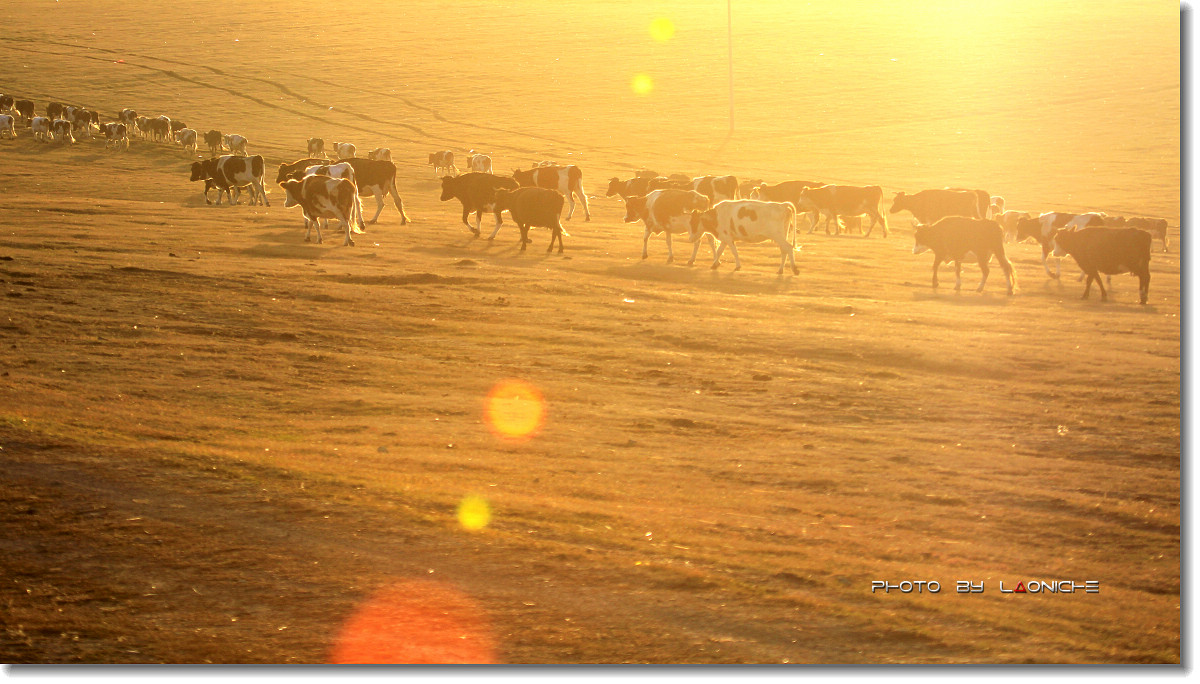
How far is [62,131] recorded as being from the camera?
40719 mm

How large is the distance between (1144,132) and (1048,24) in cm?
3245

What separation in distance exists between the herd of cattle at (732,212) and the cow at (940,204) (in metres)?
0.03

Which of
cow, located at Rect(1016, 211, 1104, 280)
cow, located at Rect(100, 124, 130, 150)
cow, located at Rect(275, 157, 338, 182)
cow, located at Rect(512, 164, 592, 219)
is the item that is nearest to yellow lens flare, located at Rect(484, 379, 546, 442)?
cow, located at Rect(1016, 211, 1104, 280)

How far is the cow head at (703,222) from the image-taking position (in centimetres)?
2000

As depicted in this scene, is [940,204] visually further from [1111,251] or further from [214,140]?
[214,140]

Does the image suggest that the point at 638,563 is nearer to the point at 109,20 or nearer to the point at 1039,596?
the point at 1039,596

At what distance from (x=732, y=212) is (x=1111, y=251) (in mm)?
6418

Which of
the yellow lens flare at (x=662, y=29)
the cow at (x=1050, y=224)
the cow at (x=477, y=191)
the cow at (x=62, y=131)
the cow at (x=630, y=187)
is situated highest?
the yellow lens flare at (x=662, y=29)

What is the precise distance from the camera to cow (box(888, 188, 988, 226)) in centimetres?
2655

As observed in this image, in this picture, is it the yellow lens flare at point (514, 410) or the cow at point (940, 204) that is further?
the cow at point (940, 204)

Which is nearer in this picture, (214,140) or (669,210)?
(669,210)

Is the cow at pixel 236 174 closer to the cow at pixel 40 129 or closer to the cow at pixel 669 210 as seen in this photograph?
the cow at pixel 669 210

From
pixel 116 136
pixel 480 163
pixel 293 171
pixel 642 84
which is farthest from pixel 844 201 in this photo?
pixel 642 84

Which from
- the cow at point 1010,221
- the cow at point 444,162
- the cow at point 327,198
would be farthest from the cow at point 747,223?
the cow at point 444,162
